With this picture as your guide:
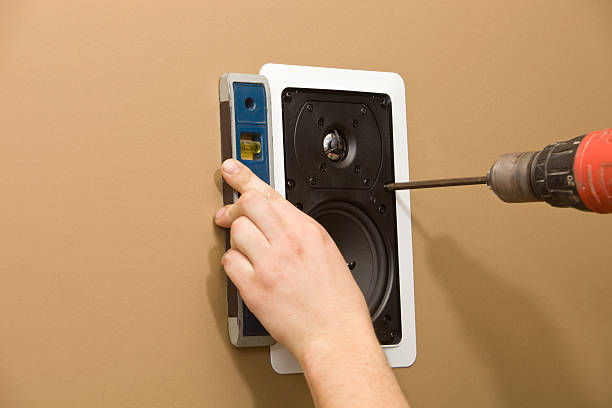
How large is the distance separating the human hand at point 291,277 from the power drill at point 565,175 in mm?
190

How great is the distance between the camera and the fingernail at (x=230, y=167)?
2.19 feet

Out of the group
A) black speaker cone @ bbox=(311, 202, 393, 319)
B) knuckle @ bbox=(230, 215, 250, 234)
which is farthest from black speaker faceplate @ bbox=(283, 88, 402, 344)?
knuckle @ bbox=(230, 215, 250, 234)

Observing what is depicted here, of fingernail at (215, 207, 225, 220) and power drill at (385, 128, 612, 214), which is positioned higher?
power drill at (385, 128, 612, 214)

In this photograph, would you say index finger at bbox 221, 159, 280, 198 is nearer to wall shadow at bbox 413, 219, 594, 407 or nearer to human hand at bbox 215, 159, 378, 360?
human hand at bbox 215, 159, 378, 360

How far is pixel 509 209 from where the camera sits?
0.87 metres

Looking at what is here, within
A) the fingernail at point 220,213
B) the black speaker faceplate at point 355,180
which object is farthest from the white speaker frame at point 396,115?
the fingernail at point 220,213

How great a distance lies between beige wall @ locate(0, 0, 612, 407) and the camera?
0.63 meters

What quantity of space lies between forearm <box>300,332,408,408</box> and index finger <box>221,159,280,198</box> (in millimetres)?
165

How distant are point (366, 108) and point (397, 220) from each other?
0.14m

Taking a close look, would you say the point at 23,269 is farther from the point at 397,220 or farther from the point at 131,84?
the point at 397,220

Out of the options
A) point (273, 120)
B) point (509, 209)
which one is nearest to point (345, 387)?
point (273, 120)

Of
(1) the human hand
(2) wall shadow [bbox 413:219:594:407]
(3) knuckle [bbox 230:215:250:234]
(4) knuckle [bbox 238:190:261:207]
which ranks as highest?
(4) knuckle [bbox 238:190:261:207]

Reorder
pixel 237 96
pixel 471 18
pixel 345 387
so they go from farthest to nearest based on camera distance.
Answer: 1. pixel 471 18
2. pixel 237 96
3. pixel 345 387

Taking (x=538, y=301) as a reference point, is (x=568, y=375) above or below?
below
